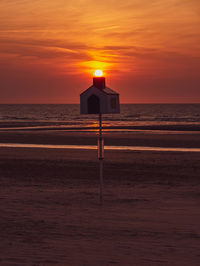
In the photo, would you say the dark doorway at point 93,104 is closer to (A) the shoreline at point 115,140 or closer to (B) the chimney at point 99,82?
(B) the chimney at point 99,82

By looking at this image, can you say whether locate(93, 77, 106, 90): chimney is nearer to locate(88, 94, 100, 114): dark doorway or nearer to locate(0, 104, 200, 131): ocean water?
locate(88, 94, 100, 114): dark doorway

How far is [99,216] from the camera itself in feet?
27.9

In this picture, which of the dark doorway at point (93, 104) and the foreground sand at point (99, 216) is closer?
the foreground sand at point (99, 216)

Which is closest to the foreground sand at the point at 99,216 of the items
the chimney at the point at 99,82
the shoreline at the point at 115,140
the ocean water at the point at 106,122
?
the chimney at the point at 99,82

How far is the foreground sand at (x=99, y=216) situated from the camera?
631 centimetres

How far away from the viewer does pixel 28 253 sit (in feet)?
20.8

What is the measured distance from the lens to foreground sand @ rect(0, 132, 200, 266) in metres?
6.31

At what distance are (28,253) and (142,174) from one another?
8.65m

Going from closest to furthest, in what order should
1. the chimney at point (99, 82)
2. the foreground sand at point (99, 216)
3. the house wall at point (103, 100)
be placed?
1. the foreground sand at point (99, 216)
2. the house wall at point (103, 100)
3. the chimney at point (99, 82)

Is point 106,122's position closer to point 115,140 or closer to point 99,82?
point 115,140

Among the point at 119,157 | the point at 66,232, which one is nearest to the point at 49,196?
the point at 66,232

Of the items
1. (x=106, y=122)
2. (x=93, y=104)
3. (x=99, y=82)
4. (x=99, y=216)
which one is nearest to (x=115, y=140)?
(x=93, y=104)

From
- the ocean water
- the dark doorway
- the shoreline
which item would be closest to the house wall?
the dark doorway

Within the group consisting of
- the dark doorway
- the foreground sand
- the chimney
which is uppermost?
the chimney
